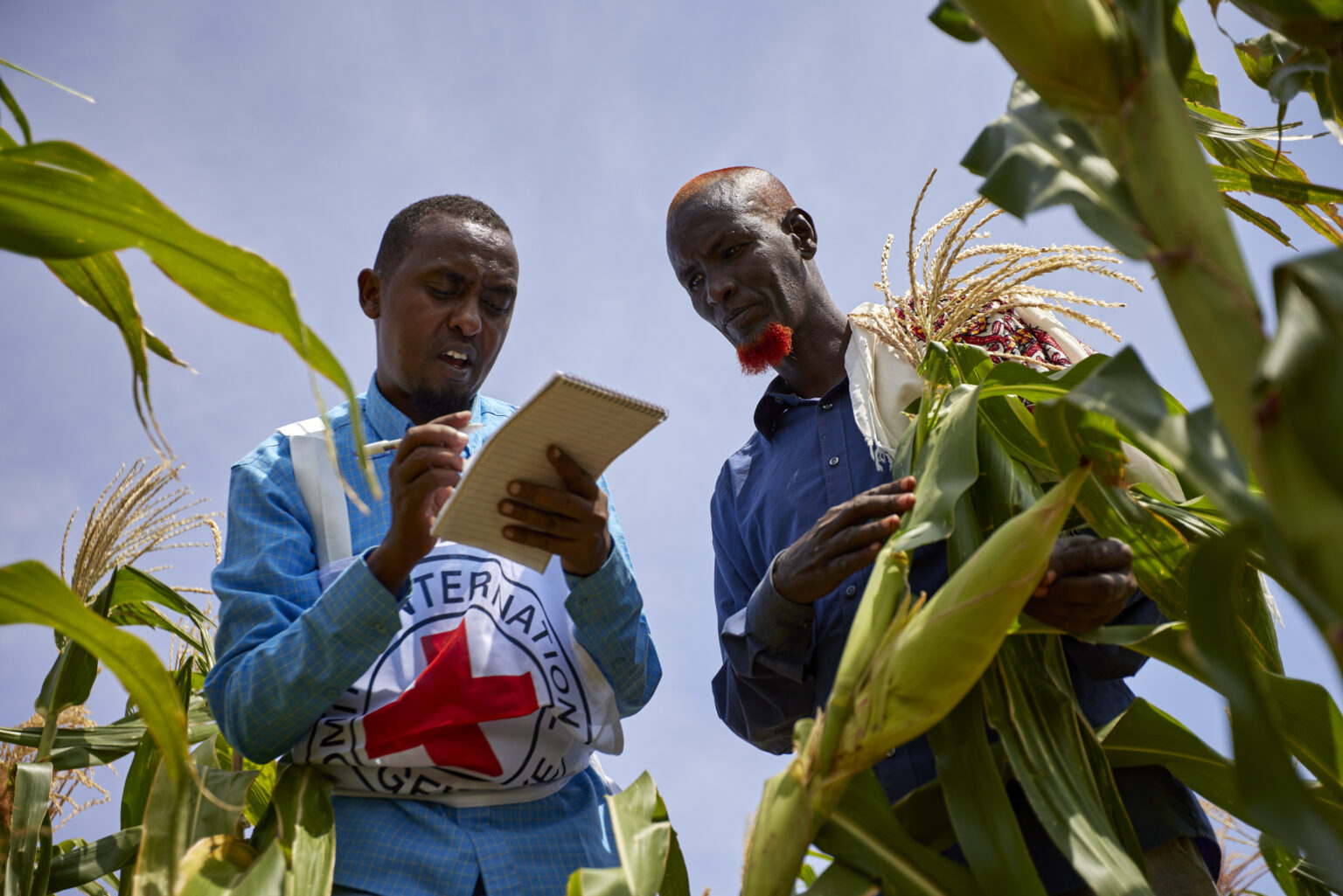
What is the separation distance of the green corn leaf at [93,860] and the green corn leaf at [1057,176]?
5.44 feet

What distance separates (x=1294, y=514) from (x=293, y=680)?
1253mm

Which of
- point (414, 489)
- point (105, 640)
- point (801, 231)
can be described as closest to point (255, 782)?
point (414, 489)

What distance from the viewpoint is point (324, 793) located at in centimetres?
152

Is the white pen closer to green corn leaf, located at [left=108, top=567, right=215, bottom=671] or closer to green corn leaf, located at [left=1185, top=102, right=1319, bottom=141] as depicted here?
green corn leaf, located at [left=108, top=567, right=215, bottom=671]

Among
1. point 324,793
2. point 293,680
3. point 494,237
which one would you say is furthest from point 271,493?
point 494,237

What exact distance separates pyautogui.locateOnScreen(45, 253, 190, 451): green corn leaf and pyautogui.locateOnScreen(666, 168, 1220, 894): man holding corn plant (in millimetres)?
885

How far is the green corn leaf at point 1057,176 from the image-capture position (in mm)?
828

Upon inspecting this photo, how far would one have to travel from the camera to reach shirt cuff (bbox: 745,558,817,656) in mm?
1715

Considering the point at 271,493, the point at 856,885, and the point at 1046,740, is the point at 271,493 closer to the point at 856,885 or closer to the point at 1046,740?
the point at 856,885

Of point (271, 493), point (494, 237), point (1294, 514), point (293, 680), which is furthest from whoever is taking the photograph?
point (494, 237)

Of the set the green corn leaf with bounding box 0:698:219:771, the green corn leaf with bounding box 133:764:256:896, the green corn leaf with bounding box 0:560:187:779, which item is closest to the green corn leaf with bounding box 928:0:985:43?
the green corn leaf with bounding box 0:560:187:779

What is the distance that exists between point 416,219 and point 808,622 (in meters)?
1.10

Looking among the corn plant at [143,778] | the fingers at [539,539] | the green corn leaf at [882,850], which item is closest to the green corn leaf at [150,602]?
the corn plant at [143,778]

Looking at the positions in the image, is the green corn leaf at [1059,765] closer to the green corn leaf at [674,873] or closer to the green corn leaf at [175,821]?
the green corn leaf at [674,873]
